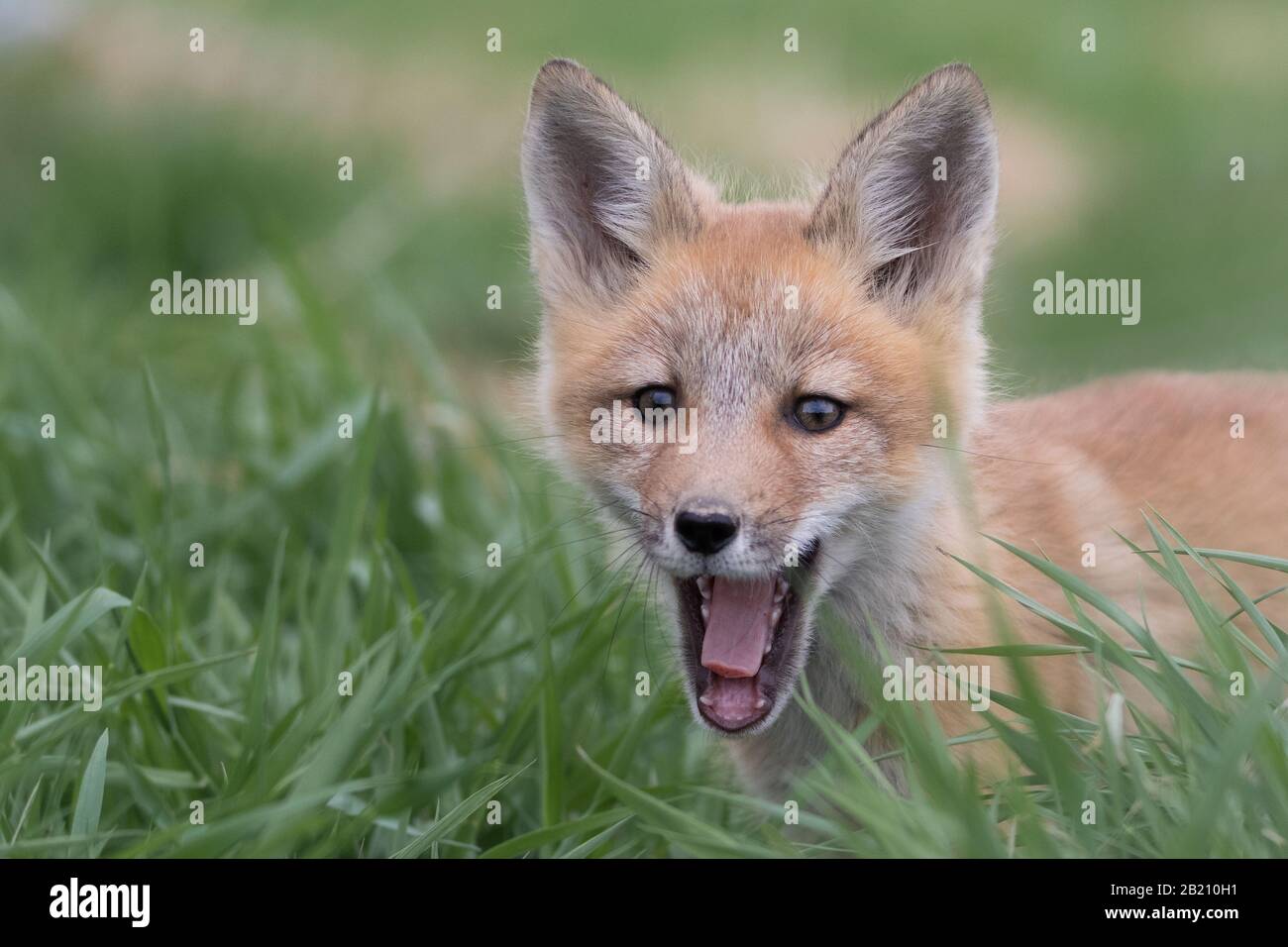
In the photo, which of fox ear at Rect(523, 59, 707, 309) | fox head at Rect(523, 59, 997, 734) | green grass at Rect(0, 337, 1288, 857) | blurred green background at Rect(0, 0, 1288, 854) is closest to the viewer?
green grass at Rect(0, 337, 1288, 857)

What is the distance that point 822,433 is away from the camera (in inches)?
125

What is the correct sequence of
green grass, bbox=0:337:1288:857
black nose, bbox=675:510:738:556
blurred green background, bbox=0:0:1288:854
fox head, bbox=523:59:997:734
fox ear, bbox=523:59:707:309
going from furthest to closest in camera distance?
blurred green background, bbox=0:0:1288:854 → fox ear, bbox=523:59:707:309 → fox head, bbox=523:59:997:734 → black nose, bbox=675:510:738:556 → green grass, bbox=0:337:1288:857

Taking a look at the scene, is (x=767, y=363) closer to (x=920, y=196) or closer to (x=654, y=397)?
(x=654, y=397)

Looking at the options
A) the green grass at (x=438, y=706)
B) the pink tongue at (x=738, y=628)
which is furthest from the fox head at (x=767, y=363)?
the green grass at (x=438, y=706)

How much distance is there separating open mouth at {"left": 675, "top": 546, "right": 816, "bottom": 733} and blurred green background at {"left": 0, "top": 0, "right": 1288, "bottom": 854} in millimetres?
443

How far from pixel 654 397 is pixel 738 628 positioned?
0.62 metres

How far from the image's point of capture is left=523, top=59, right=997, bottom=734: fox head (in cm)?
310

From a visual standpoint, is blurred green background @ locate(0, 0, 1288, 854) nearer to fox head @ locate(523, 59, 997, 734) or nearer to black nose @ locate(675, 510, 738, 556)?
fox head @ locate(523, 59, 997, 734)

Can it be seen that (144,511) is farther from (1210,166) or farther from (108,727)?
(1210,166)

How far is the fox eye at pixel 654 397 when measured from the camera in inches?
130

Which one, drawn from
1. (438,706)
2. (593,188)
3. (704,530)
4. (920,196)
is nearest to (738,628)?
(704,530)

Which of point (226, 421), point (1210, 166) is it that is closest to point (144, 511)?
point (226, 421)

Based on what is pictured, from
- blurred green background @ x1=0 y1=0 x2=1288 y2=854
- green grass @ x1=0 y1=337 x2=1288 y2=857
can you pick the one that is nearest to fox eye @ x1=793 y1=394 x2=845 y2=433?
green grass @ x1=0 y1=337 x2=1288 y2=857
